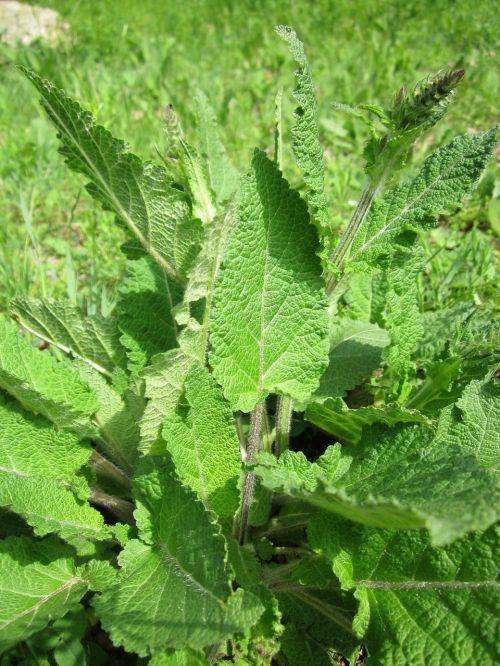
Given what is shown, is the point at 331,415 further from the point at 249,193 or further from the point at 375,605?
the point at 249,193

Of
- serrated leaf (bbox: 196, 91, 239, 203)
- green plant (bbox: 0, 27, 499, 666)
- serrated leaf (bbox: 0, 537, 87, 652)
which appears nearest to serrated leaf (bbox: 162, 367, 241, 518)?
green plant (bbox: 0, 27, 499, 666)

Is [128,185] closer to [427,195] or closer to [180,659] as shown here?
[427,195]

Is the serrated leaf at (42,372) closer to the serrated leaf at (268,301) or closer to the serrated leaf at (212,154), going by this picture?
the serrated leaf at (268,301)

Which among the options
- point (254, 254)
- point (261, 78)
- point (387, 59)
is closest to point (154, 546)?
point (254, 254)

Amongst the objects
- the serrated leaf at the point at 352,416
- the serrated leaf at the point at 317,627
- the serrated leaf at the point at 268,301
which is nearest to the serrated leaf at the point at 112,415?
the serrated leaf at the point at 268,301

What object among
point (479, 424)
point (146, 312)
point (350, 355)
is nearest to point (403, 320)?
point (350, 355)

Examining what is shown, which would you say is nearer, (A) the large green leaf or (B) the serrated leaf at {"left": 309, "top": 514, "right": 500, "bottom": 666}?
(B) the serrated leaf at {"left": 309, "top": 514, "right": 500, "bottom": 666}

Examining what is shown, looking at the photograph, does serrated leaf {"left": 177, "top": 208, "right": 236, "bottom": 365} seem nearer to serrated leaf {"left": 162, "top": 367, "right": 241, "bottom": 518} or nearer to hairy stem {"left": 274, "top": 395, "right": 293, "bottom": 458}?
serrated leaf {"left": 162, "top": 367, "right": 241, "bottom": 518}

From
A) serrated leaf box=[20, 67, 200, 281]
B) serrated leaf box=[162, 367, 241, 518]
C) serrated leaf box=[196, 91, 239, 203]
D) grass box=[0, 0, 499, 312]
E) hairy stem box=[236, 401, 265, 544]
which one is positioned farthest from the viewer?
grass box=[0, 0, 499, 312]
